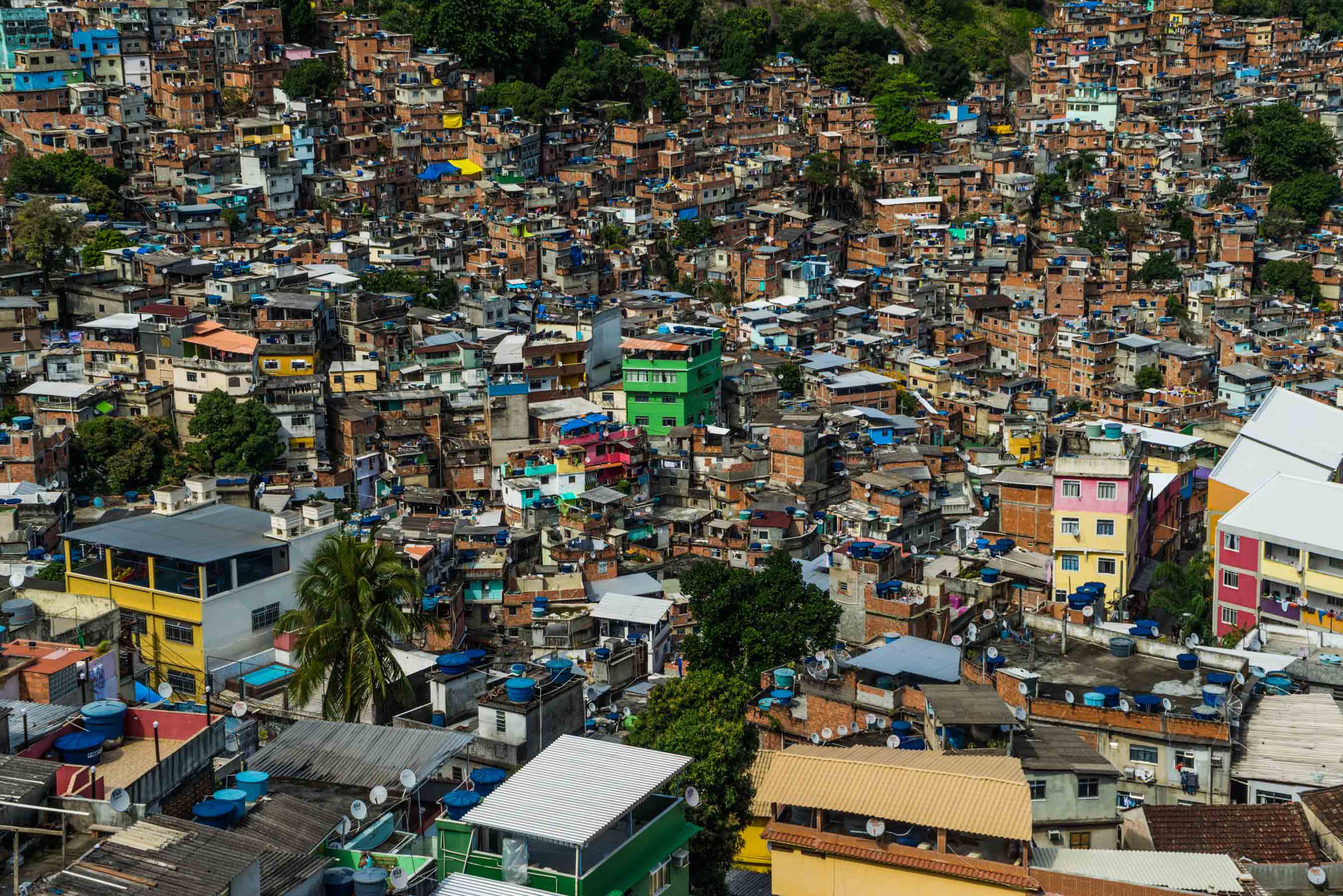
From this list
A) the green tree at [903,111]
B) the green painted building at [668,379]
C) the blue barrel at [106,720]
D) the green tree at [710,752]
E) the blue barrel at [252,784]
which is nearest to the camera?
the blue barrel at [252,784]

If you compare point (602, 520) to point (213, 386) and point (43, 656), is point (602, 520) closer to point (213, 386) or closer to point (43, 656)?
point (213, 386)

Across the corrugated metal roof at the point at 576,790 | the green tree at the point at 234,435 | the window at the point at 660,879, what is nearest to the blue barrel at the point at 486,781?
the corrugated metal roof at the point at 576,790

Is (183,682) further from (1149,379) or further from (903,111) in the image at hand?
(903,111)

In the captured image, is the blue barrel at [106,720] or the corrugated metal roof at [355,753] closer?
the blue barrel at [106,720]

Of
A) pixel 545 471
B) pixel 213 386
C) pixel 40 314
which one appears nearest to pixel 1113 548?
pixel 545 471

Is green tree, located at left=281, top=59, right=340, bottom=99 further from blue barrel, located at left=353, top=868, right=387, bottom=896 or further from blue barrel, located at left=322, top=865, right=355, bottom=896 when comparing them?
blue barrel, located at left=353, top=868, right=387, bottom=896

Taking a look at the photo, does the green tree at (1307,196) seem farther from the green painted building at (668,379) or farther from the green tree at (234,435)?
the green tree at (234,435)

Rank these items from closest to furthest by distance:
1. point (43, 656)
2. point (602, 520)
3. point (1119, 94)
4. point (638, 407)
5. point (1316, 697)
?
point (43, 656)
point (1316, 697)
point (602, 520)
point (638, 407)
point (1119, 94)

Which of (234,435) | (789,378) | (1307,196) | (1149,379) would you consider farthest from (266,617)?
(1307,196)
